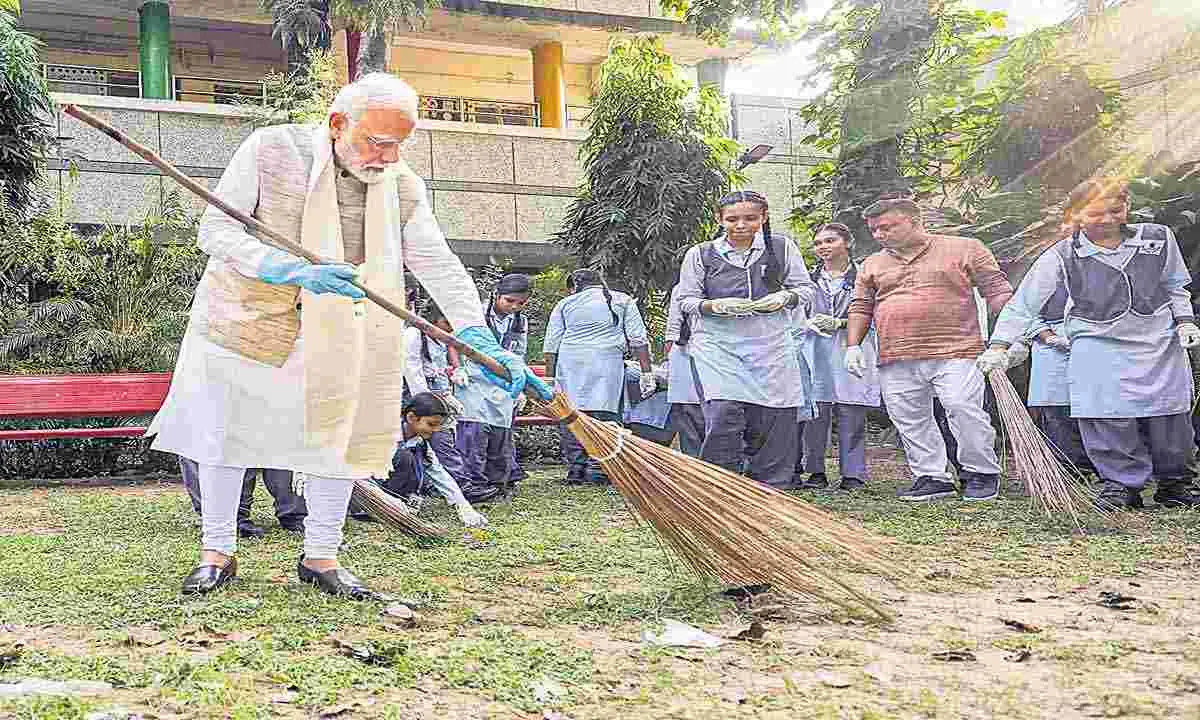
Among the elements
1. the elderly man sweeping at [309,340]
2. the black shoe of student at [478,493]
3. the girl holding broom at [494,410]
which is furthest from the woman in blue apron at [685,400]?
the elderly man sweeping at [309,340]

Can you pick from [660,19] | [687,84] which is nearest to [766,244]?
[687,84]

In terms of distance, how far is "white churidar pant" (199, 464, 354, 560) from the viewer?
404cm

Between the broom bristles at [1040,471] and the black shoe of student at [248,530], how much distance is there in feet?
11.6

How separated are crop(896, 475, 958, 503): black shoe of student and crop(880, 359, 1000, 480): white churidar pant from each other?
36mm

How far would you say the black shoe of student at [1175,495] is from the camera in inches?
253

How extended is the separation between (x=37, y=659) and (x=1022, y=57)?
419 inches

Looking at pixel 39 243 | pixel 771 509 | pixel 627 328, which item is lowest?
Answer: pixel 771 509

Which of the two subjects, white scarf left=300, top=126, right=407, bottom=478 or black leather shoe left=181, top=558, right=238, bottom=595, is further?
black leather shoe left=181, top=558, right=238, bottom=595

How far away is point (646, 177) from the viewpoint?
12570 mm

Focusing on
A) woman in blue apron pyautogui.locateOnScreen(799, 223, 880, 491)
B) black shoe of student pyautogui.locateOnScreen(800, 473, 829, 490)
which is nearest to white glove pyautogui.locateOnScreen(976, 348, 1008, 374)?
woman in blue apron pyautogui.locateOnScreen(799, 223, 880, 491)

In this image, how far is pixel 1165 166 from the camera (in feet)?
34.6

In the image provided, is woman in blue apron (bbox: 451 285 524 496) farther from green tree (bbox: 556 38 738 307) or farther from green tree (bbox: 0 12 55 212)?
green tree (bbox: 0 12 55 212)

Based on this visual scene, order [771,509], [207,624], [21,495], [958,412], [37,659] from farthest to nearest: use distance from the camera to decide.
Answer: [21,495]
[958,412]
[771,509]
[207,624]
[37,659]

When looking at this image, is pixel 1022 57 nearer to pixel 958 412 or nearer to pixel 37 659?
Answer: pixel 958 412
